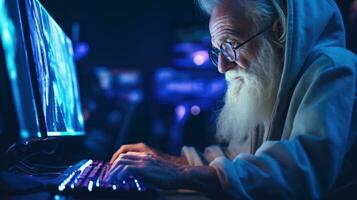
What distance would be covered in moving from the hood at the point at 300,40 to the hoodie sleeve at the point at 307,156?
10 centimetres

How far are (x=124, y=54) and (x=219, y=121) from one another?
4.07m

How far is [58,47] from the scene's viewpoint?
106 cm

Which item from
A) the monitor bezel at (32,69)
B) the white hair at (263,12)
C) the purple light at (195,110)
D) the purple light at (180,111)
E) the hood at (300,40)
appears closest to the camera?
the monitor bezel at (32,69)

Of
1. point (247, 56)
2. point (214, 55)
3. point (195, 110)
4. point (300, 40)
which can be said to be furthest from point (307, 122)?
point (195, 110)

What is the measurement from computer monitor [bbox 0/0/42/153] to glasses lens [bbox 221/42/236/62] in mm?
536

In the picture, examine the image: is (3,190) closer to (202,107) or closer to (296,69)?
(296,69)

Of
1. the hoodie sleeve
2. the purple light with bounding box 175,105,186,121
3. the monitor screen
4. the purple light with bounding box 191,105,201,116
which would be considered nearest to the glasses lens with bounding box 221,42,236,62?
the hoodie sleeve

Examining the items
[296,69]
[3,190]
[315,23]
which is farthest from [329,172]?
[3,190]

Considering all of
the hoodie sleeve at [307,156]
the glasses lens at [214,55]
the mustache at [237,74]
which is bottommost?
the hoodie sleeve at [307,156]

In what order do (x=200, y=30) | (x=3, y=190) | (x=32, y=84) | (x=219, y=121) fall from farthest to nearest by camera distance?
(x=200, y=30), (x=219, y=121), (x=32, y=84), (x=3, y=190)

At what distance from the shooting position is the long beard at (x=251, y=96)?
39.9 inches

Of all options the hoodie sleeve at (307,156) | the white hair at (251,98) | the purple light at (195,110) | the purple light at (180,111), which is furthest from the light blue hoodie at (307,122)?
the purple light at (180,111)

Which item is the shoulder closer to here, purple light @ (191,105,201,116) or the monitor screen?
the monitor screen

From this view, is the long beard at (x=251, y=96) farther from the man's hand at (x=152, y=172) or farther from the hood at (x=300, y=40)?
the man's hand at (x=152, y=172)
